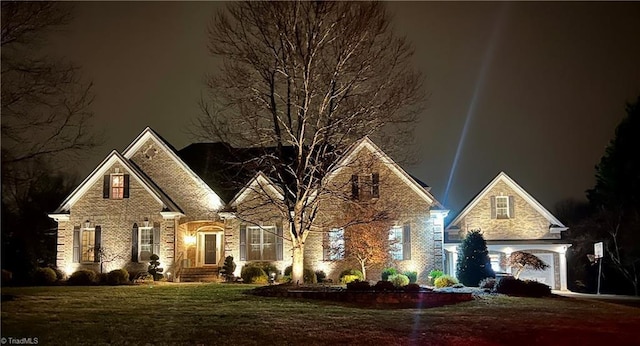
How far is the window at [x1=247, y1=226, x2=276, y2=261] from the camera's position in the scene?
3534 cm

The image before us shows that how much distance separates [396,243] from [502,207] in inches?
322

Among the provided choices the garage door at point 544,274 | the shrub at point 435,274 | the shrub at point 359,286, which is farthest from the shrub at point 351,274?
the garage door at point 544,274

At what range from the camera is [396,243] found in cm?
3466

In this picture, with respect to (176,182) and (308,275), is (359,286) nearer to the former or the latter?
(308,275)

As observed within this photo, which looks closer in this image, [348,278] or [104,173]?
[348,278]

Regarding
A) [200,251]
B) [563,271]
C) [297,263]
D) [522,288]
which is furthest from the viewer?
[563,271]

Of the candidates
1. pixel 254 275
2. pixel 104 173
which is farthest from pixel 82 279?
pixel 254 275

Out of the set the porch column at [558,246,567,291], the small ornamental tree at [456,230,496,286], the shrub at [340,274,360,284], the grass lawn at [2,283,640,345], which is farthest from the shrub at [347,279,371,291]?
the porch column at [558,246,567,291]

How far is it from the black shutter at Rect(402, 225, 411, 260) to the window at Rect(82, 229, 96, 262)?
602 inches

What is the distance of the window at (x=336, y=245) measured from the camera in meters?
34.2

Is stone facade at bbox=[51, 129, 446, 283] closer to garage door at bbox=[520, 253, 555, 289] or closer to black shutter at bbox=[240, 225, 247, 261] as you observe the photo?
black shutter at bbox=[240, 225, 247, 261]

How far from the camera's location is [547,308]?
2112 cm

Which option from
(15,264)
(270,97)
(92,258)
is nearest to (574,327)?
(270,97)

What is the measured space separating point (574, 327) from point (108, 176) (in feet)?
82.7
